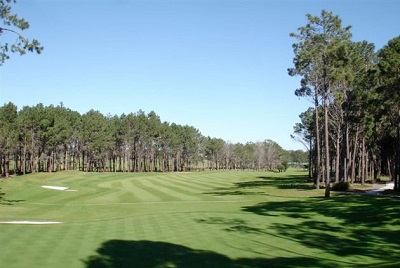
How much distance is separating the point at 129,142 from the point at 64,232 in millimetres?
107681

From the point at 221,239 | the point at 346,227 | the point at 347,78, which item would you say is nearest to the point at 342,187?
the point at 347,78

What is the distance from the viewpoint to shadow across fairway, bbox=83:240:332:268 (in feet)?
43.2

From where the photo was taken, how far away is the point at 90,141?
110125mm

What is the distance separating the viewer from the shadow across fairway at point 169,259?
13.2 meters

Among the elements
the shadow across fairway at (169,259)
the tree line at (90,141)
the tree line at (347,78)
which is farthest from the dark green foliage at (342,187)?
the tree line at (90,141)

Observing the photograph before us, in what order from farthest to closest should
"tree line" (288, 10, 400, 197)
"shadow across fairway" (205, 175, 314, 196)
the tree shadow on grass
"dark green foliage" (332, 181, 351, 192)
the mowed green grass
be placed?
"shadow across fairway" (205, 175, 314, 196) → "dark green foliage" (332, 181, 351, 192) → "tree line" (288, 10, 400, 197) → the tree shadow on grass → the mowed green grass

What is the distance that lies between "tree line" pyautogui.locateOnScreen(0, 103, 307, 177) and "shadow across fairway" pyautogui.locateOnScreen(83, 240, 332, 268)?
247 feet

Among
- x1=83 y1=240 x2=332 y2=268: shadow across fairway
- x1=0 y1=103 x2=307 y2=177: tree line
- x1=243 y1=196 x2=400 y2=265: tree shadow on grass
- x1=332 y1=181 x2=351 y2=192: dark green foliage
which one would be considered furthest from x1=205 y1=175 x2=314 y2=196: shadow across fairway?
x1=0 y1=103 x2=307 y2=177: tree line

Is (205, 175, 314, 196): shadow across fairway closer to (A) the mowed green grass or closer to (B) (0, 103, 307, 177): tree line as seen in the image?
(A) the mowed green grass

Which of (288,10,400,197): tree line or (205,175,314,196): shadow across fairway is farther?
(205,175,314,196): shadow across fairway

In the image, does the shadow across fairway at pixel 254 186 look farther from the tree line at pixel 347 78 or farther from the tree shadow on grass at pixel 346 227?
the tree shadow on grass at pixel 346 227

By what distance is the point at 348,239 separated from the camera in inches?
717

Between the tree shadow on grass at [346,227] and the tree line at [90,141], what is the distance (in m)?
72.7

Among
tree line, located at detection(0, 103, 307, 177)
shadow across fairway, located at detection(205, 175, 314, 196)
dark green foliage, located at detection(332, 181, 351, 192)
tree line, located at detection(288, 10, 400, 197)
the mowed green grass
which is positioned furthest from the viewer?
tree line, located at detection(0, 103, 307, 177)
